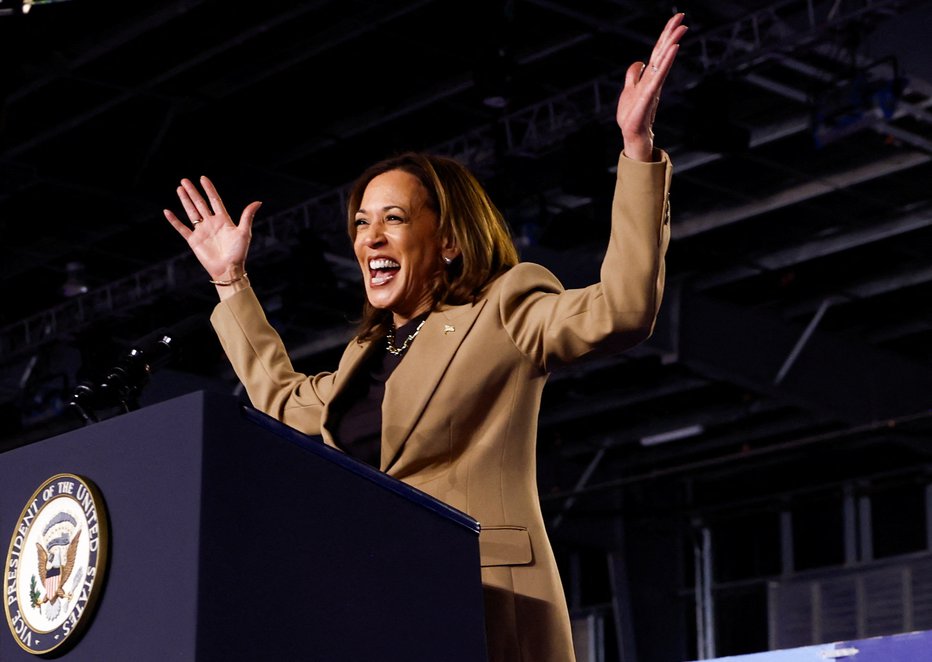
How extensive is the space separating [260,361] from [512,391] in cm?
47

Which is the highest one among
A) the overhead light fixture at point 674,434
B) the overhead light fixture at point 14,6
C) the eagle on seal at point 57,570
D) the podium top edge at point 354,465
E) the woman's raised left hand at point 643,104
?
the overhead light fixture at point 14,6

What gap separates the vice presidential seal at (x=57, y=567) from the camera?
1396mm

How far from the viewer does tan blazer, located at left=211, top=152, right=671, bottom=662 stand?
1654 mm

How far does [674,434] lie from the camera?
13445 mm

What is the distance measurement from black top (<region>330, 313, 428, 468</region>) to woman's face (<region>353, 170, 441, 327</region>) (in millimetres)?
37

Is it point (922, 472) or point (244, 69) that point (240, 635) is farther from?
point (922, 472)

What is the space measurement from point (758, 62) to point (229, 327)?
5.12 meters

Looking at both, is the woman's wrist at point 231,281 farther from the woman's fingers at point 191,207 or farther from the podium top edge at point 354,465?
the podium top edge at point 354,465

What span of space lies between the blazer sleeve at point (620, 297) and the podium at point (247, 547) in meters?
0.26

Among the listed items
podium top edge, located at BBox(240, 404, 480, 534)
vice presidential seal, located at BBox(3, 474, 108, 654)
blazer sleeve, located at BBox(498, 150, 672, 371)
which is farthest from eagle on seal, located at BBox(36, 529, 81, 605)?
blazer sleeve, located at BBox(498, 150, 672, 371)

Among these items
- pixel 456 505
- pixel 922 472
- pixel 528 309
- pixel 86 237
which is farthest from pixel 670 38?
pixel 922 472

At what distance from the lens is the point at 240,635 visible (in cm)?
135

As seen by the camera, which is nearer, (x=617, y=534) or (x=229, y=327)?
(x=229, y=327)

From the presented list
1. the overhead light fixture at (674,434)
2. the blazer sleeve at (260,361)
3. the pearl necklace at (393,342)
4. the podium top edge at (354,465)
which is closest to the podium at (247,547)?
the podium top edge at (354,465)
